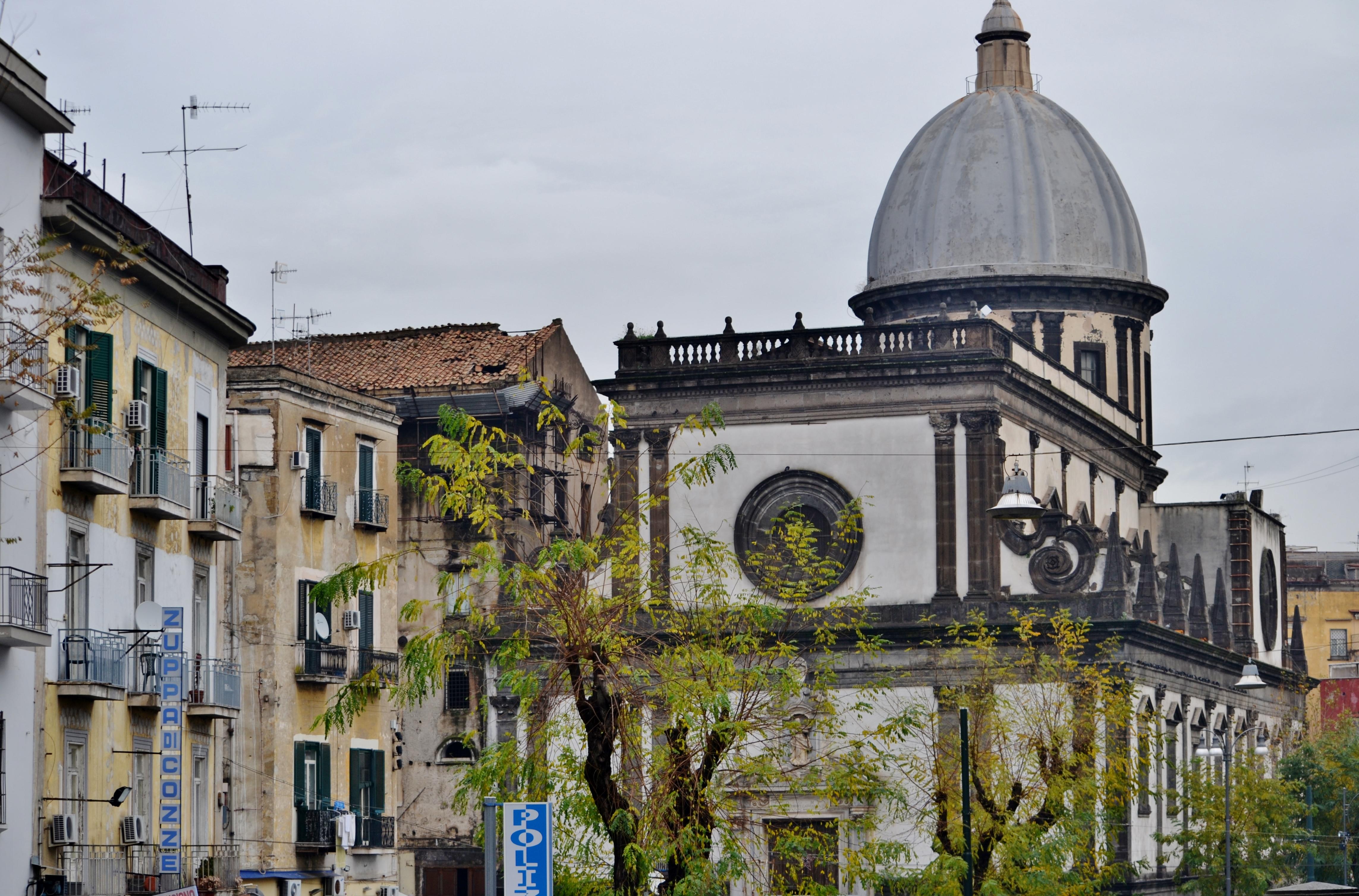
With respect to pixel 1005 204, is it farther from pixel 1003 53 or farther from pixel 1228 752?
pixel 1228 752

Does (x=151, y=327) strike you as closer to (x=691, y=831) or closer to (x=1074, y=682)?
(x=691, y=831)

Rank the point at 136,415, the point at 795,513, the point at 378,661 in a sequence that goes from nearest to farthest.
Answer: the point at 136,415
the point at 378,661
the point at 795,513

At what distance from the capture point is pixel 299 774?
46.8 m

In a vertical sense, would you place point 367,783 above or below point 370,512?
below

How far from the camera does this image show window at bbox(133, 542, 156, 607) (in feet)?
110

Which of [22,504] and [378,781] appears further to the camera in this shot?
[378,781]

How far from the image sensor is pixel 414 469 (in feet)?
86.3

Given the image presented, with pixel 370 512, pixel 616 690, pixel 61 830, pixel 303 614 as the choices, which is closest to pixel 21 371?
pixel 61 830

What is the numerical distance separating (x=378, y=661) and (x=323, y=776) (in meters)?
3.82

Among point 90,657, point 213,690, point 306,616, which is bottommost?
point 213,690

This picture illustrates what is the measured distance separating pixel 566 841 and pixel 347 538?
2165 centimetres

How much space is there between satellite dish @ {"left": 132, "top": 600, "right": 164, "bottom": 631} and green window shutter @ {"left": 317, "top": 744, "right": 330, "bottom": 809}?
15.3 metres

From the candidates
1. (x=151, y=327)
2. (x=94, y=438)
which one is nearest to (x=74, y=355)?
(x=94, y=438)

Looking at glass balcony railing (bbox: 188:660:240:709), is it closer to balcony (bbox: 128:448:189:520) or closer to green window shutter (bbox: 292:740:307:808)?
balcony (bbox: 128:448:189:520)
